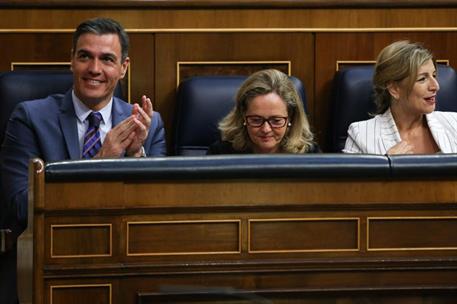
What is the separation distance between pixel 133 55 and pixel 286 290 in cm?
85

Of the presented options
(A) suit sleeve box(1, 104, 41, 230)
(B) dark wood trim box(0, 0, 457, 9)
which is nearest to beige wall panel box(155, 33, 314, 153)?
(B) dark wood trim box(0, 0, 457, 9)

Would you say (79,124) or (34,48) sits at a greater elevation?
(34,48)

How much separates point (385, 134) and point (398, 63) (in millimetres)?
133

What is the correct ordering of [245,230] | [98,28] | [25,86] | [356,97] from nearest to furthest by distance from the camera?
[245,230], [98,28], [25,86], [356,97]

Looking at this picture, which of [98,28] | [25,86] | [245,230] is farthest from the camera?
[25,86]

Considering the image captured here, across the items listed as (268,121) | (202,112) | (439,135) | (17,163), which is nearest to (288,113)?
(268,121)

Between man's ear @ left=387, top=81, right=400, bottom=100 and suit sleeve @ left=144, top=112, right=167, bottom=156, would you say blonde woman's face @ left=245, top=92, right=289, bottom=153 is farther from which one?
man's ear @ left=387, top=81, right=400, bottom=100

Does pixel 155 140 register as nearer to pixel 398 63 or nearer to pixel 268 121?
pixel 268 121

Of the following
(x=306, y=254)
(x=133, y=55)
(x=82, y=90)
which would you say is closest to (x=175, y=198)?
(x=306, y=254)

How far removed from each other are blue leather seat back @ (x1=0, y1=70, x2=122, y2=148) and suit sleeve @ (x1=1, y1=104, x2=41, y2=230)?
15 centimetres

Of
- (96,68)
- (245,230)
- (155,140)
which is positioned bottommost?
(245,230)

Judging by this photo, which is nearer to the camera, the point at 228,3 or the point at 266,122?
the point at 266,122

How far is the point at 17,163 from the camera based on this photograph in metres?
1.65

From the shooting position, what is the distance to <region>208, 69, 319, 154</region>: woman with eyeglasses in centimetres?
175
